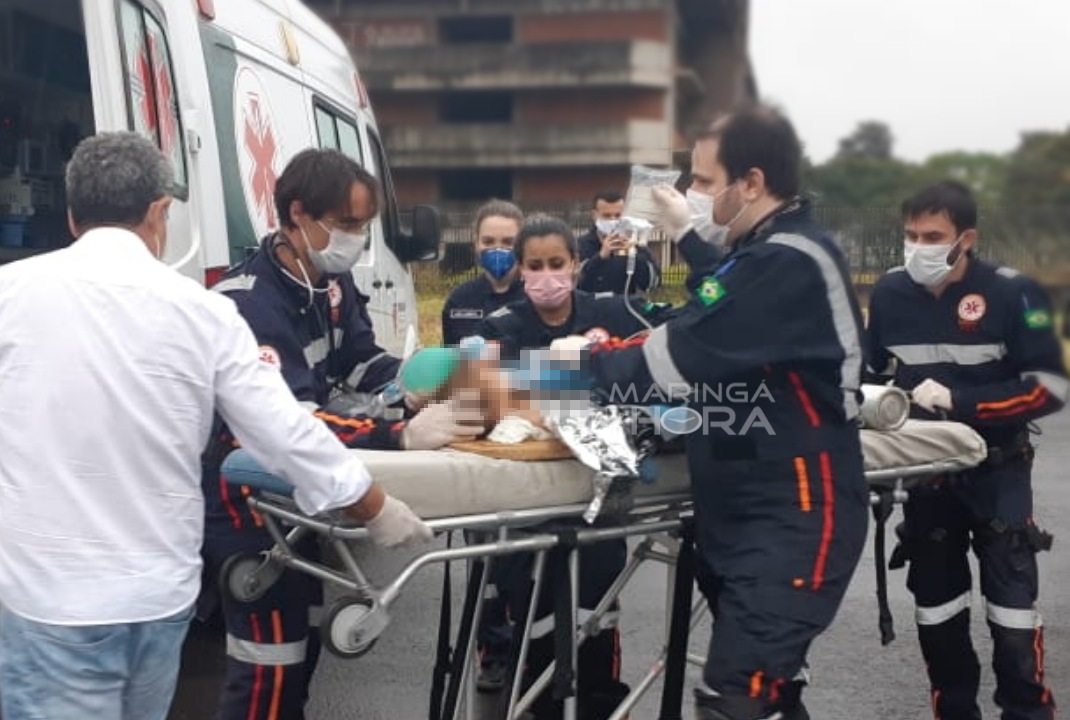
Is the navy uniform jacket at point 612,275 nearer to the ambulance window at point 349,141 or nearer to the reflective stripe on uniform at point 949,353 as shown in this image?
the ambulance window at point 349,141

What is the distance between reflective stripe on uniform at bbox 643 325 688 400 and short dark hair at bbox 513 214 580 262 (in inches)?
47.3

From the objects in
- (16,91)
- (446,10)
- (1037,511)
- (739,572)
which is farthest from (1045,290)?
(446,10)

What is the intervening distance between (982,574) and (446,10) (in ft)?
136

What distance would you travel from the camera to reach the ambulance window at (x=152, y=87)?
408cm

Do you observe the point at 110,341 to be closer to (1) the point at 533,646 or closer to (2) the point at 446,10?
(1) the point at 533,646

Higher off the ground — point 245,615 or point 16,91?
point 16,91

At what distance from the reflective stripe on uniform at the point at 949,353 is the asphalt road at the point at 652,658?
1341 mm

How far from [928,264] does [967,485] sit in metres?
0.62

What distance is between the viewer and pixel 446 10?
43281mm

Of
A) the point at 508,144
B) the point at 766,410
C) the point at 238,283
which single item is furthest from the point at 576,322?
the point at 508,144

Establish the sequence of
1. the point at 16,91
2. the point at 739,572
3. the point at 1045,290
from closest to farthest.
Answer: the point at 1045,290 < the point at 739,572 < the point at 16,91

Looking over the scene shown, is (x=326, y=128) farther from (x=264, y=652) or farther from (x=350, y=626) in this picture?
(x=350, y=626)

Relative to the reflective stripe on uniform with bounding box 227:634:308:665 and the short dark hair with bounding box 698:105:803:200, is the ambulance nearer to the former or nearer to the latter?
the reflective stripe on uniform with bounding box 227:634:308:665

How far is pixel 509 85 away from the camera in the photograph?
41.8 m
